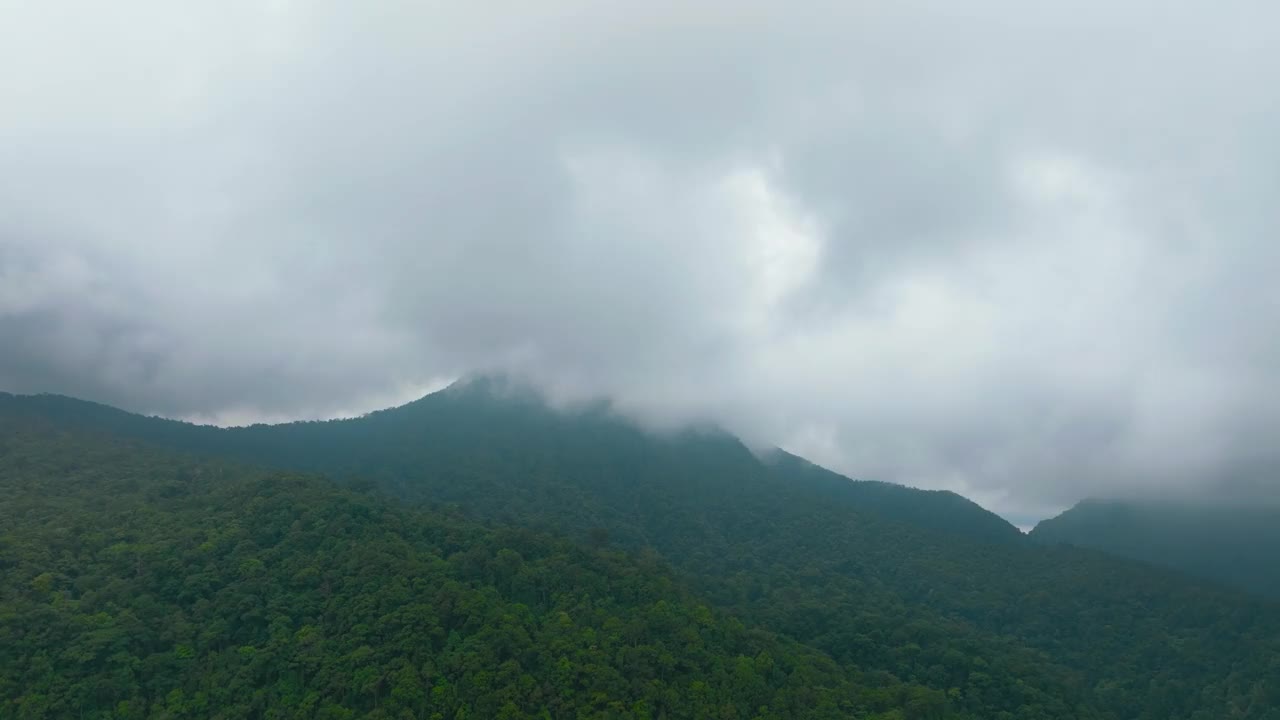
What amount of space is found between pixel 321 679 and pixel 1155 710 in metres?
69.6

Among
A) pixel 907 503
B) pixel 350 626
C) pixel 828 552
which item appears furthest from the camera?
pixel 907 503

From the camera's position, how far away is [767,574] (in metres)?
91.2

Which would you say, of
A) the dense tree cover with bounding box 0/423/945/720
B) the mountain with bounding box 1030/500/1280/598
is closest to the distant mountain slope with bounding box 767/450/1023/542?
the mountain with bounding box 1030/500/1280/598

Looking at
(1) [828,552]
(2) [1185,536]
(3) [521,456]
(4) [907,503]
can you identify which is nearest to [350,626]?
(3) [521,456]

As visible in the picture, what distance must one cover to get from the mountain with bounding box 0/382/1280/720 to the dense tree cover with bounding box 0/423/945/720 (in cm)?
849

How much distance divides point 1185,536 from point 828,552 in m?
81.6

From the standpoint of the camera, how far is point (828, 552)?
335 feet

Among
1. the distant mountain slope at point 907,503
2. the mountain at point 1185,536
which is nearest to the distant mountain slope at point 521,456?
the distant mountain slope at point 907,503

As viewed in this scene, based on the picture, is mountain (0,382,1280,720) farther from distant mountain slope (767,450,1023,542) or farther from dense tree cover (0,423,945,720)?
dense tree cover (0,423,945,720)

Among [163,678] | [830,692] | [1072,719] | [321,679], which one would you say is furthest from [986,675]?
[163,678]

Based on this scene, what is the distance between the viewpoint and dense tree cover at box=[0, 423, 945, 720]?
41.2 meters

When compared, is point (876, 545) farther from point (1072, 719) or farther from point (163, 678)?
point (163, 678)

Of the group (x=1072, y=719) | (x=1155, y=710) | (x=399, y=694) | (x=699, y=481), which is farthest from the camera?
(x=699, y=481)

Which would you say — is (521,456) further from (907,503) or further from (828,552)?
(907,503)
